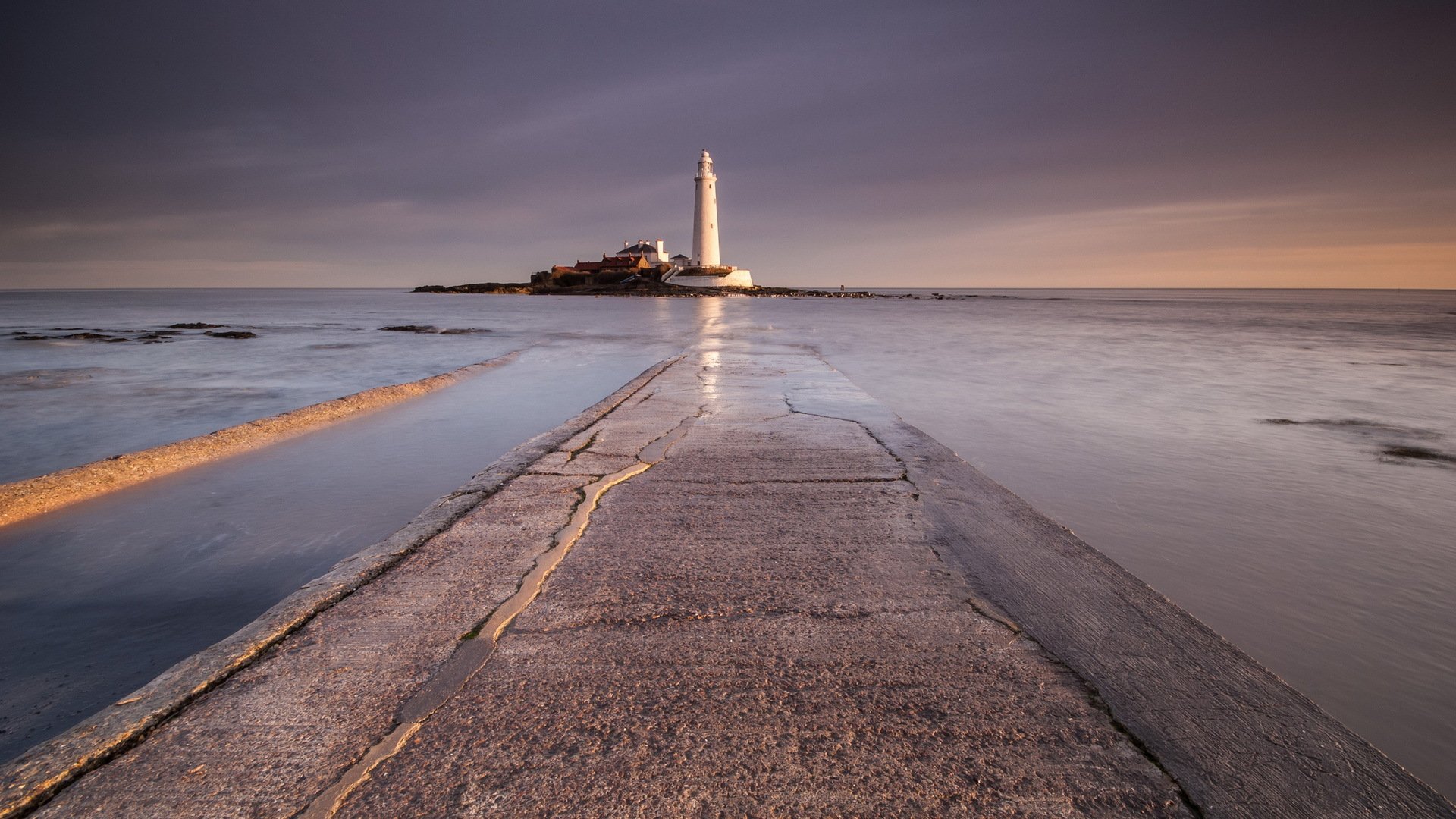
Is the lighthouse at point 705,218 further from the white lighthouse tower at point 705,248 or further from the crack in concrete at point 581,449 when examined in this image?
the crack in concrete at point 581,449

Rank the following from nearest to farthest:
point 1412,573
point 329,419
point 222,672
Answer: point 222,672, point 1412,573, point 329,419

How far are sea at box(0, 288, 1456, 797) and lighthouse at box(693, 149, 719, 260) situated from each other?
51942 mm

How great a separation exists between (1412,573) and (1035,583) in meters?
2.30

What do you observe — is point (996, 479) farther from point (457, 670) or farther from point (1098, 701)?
point (457, 670)

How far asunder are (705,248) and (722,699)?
224ft

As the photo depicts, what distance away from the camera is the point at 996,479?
477cm

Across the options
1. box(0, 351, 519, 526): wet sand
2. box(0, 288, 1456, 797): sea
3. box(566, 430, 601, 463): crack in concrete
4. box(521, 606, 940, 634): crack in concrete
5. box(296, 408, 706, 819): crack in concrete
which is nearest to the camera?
box(296, 408, 706, 819): crack in concrete

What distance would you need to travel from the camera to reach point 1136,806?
134 centimetres

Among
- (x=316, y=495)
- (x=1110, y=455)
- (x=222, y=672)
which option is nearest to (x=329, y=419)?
(x=316, y=495)

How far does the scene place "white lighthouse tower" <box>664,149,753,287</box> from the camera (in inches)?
2445

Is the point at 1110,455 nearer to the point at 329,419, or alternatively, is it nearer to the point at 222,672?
the point at 222,672

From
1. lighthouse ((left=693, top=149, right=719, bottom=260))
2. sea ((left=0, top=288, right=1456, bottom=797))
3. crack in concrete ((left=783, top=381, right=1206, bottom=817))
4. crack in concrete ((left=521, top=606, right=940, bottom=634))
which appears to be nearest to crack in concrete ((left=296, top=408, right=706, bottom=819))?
crack in concrete ((left=521, top=606, right=940, bottom=634))

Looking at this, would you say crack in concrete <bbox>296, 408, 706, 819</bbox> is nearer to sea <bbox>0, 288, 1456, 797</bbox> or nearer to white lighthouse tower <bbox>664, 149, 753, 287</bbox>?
sea <bbox>0, 288, 1456, 797</bbox>

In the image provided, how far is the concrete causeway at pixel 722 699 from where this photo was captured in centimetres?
137
